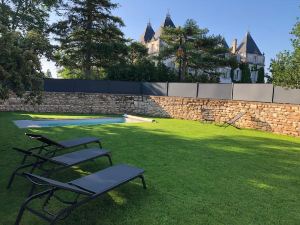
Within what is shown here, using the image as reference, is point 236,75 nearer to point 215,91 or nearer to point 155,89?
point 155,89

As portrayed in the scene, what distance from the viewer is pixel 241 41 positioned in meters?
60.9

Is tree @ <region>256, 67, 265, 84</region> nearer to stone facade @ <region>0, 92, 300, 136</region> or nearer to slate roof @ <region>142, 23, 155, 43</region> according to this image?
slate roof @ <region>142, 23, 155, 43</region>

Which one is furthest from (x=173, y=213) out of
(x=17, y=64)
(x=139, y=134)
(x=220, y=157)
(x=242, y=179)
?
(x=139, y=134)

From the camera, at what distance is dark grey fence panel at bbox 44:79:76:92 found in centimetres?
1961

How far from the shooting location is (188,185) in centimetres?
566

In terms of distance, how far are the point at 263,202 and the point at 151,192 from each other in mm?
1990

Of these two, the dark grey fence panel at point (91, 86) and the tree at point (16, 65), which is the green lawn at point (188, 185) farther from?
the dark grey fence panel at point (91, 86)

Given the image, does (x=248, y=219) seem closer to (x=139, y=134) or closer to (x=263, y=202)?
(x=263, y=202)

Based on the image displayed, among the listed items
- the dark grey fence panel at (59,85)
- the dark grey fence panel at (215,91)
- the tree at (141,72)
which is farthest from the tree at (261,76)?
the dark grey fence panel at (59,85)

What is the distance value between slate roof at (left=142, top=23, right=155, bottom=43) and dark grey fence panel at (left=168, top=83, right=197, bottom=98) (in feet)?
122

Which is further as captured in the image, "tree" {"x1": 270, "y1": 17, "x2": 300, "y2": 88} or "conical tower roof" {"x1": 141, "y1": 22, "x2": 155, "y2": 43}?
"conical tower roof" {"x1": 141, "y1": 22, "x2": 155, "y2": 43}

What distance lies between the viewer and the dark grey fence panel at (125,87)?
847 inches

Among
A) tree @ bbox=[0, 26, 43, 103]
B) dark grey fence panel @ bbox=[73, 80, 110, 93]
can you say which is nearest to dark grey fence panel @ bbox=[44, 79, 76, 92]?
dark grey fence panel @ bbox=[73, 80, 110, 93]

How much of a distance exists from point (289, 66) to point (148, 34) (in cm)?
4777
